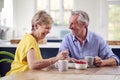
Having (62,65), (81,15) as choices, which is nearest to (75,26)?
(81,15)

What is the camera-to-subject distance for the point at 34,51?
94.5 inches

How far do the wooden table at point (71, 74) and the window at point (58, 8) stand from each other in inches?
237

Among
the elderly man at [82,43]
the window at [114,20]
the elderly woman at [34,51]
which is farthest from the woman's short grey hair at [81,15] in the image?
the window at [114,20]

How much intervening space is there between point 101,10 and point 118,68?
552 cm

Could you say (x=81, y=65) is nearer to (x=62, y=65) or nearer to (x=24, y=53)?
(x=62, y=65)

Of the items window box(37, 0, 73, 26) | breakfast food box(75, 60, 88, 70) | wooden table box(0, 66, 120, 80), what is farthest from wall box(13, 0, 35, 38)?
wooden table box(0, 66, 120, 80)

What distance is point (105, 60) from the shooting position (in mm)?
2674

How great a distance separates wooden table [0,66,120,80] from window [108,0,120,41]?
5483mm

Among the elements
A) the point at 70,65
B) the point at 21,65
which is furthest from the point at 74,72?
the point at 21,65

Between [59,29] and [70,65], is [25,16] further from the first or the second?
[70,65]

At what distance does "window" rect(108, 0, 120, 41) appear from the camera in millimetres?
7770

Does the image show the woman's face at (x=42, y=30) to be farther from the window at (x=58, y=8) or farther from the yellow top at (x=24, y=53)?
the window at (x=58, y=8)

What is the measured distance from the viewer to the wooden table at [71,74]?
2037mm

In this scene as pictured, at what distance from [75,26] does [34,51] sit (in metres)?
0.60
